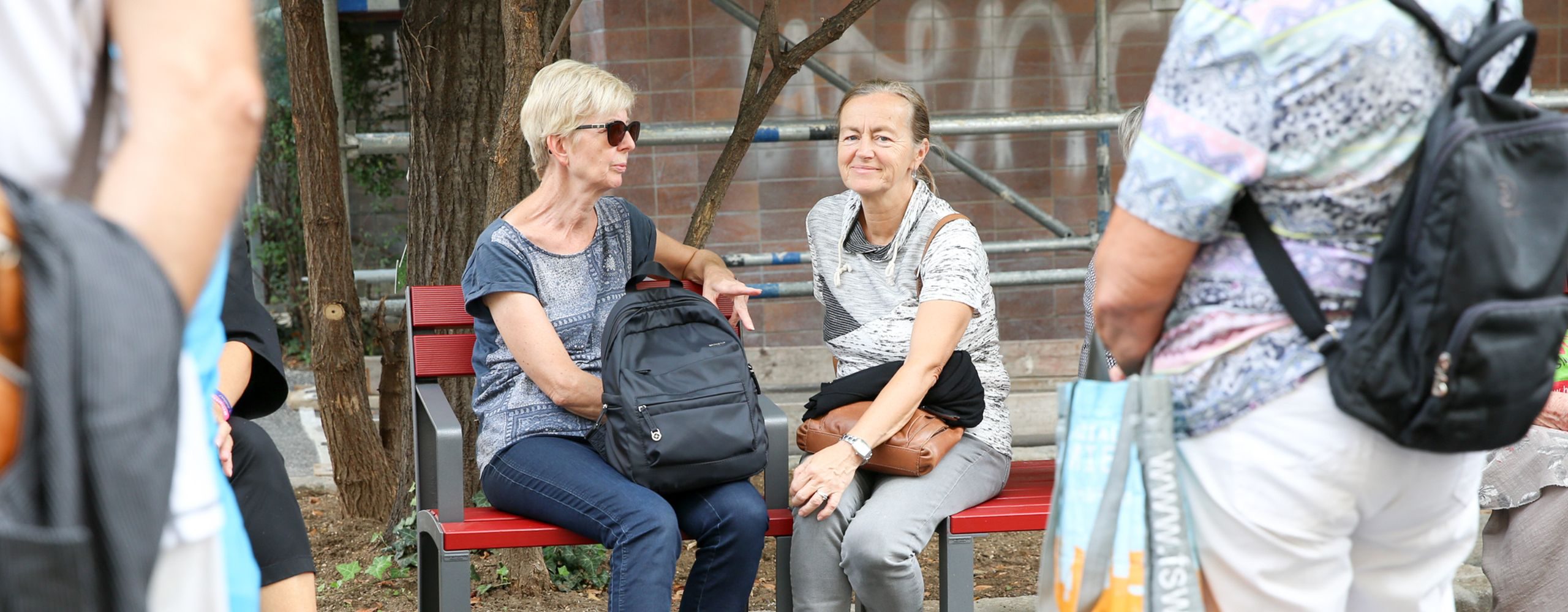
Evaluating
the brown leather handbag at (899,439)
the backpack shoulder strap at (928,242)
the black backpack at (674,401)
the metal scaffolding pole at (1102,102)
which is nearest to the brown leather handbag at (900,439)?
the brown leather handbag at (899,439)

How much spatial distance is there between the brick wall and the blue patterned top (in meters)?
2.86

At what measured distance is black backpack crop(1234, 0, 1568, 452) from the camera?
1.50 metres

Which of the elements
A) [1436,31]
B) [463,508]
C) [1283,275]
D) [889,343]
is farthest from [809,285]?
[1436,31]

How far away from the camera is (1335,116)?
1567mm

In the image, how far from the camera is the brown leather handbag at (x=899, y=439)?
2996 mm

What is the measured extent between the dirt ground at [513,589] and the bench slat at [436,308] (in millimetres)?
985

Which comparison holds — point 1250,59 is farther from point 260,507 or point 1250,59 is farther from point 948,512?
point 260,507

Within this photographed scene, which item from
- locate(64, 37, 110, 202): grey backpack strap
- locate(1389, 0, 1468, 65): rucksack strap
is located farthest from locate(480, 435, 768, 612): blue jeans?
locate(64, 37, 110, 202): grey backpack strap

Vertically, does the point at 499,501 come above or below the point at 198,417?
below

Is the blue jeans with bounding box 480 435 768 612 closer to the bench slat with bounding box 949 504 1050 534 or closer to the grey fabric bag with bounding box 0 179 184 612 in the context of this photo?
the bench slat with bounding box 949 504 1050 534

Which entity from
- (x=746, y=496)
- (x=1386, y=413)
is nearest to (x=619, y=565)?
(x=746, y=496)

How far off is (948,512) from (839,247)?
75 centimetres

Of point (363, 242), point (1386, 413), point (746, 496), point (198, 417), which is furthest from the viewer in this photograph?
point (363, 242)

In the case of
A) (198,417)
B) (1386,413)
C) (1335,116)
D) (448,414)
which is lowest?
(448,414)
